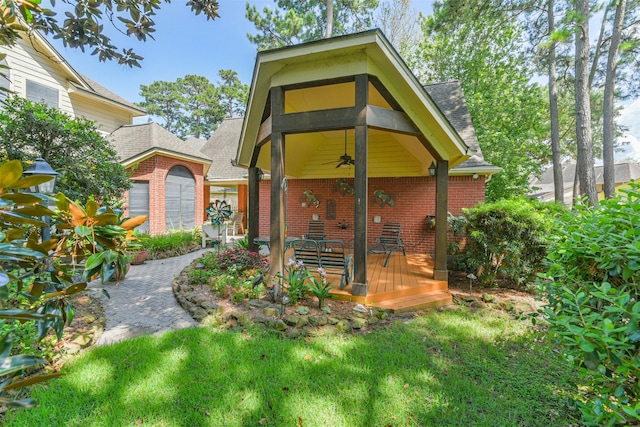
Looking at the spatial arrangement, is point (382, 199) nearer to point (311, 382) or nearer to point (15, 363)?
point (311, 382)

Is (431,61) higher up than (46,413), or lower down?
higher up

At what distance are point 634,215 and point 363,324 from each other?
321 cm

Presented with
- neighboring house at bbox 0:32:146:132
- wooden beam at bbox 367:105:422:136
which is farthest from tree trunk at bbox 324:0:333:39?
wooden beam at bbox 367:105:422:136

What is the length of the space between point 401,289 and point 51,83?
13952mm

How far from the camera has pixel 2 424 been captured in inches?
91.4

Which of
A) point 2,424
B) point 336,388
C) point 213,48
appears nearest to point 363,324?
point 336,388

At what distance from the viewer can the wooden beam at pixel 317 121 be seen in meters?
4.63

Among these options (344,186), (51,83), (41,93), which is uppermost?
(51,83)

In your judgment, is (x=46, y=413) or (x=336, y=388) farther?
(x=336, y=388)

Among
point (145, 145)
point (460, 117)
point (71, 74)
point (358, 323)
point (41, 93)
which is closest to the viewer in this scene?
point (358, 323)

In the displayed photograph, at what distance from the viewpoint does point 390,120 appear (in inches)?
191

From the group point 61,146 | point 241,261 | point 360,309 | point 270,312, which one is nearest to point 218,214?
point 241,261

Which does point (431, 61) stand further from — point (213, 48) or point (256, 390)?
point (256, 390)

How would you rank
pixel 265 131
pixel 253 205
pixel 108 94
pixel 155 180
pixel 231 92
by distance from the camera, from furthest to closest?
pixel 231 92 → pixel 108 94 → pixel 155 180 → pixel 253 205 → pixel 265 131
